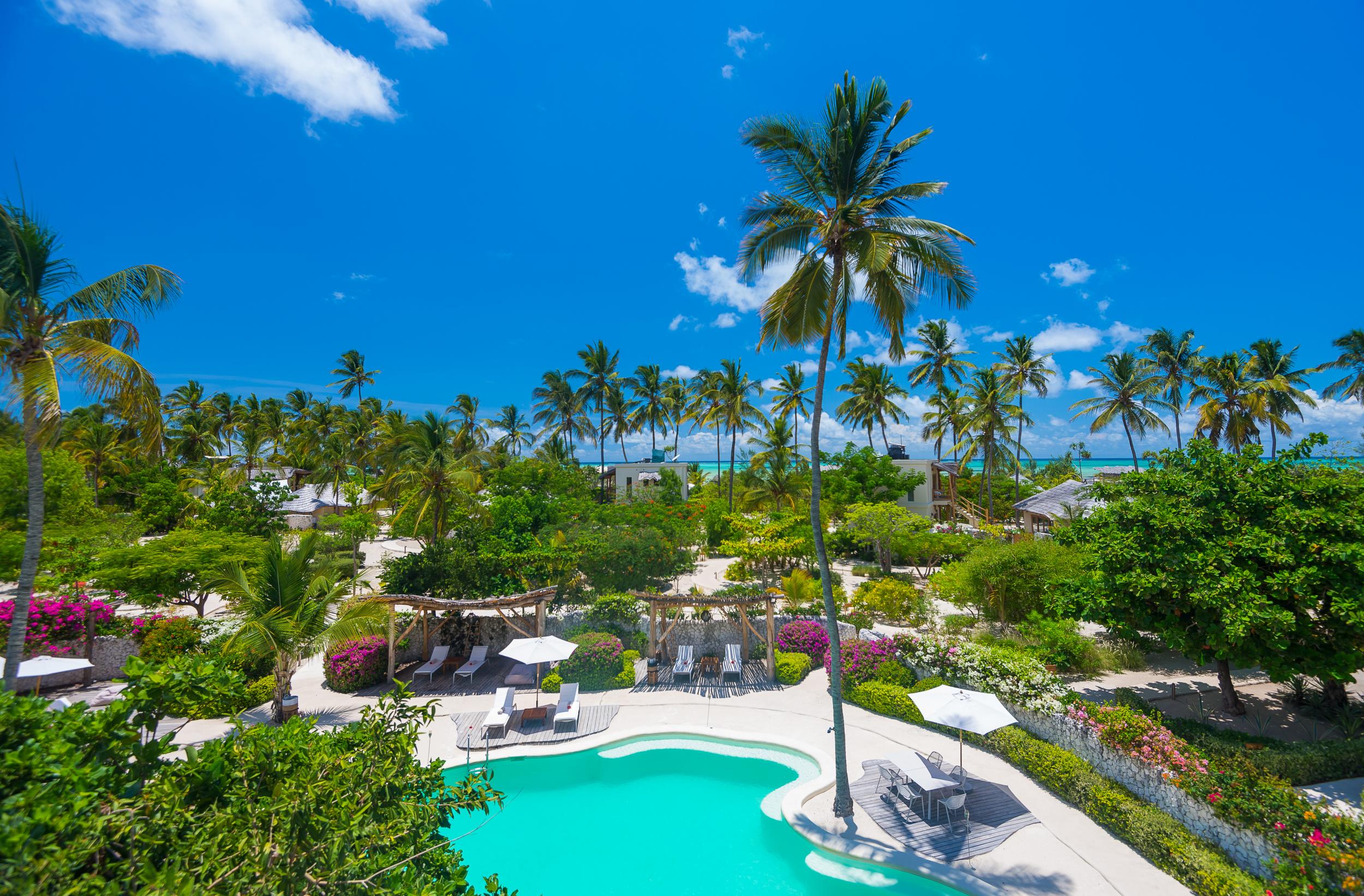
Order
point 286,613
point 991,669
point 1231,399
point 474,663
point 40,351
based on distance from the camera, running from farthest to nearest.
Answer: point 1231,399 → point 474,663 → point 286,613 → point 991,669 → point 40,351

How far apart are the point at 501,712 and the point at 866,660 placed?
993 centimetres

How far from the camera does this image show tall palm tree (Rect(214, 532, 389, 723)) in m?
13.5

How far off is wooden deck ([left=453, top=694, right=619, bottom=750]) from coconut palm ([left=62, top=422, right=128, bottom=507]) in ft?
119

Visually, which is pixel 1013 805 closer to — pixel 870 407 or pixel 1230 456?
pixel 1230 456

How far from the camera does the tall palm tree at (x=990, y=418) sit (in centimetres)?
3512

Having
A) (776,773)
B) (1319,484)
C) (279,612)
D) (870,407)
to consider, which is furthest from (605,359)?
(1319,484)

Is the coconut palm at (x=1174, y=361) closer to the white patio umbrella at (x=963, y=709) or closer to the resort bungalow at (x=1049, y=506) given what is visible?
the resort bungalow at (x=1049, y=506)

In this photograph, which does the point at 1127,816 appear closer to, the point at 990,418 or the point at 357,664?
the point at 357,664

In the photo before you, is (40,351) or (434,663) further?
(434,663)

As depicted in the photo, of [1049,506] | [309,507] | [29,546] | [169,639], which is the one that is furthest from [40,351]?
[1049,506]

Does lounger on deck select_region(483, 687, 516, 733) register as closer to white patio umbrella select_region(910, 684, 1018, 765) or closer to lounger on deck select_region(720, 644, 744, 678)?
lounger on deck select_region(720, 644, 744, 678)

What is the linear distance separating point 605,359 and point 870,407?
22.7 m

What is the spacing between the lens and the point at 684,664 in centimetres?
1748

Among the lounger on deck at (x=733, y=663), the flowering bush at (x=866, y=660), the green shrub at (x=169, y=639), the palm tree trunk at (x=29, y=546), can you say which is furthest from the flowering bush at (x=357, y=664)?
the flowering bush at (x=866, y=660)
